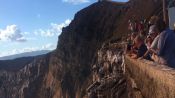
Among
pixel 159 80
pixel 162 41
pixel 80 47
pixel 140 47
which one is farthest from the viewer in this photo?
pixel 80 47

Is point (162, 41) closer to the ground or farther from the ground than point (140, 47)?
farther from the ground

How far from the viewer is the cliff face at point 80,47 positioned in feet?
353

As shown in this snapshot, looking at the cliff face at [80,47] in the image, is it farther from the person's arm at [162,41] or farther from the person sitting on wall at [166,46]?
the person's arm at [162,41]

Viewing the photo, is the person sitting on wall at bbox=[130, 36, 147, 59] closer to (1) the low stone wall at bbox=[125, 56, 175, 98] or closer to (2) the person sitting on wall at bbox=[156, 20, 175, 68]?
(1) the low stone wall at bbox=[125, 56, 175, 98]

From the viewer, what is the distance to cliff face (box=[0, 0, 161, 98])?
108 meters

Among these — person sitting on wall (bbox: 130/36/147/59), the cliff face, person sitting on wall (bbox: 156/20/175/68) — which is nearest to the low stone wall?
person sitting on wall (bbox: 156/20/175/68)

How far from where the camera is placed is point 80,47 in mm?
120875

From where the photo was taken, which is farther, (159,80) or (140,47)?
(140,47)

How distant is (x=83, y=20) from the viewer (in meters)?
124

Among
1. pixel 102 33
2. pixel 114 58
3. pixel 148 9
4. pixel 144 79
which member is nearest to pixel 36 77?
pixel 102 33

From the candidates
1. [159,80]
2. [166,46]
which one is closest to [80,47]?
[166,46]

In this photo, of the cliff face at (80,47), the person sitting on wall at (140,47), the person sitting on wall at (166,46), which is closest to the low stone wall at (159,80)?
the person sitting on wall at (166,46)

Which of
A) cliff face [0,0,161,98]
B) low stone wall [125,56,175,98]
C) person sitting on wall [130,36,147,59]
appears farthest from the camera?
cliff face [0,0,161,98]

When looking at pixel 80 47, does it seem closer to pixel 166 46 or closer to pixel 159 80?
pixel 166 46
